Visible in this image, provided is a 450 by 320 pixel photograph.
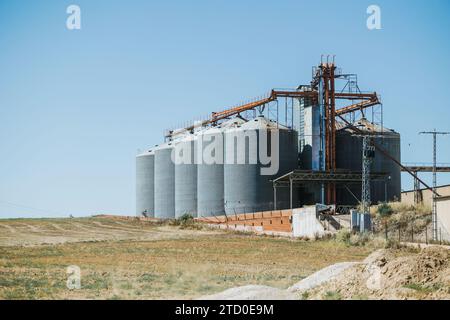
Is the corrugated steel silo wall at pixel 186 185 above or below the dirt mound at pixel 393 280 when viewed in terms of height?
above

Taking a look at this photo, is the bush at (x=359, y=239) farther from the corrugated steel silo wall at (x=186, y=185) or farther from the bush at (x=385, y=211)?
the corrugated steel silo wall at (x=186, y=185)

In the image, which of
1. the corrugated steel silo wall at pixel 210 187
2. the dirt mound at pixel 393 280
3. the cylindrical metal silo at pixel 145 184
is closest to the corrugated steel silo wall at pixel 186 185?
the corrugated steel silo wall at pixel 210 187

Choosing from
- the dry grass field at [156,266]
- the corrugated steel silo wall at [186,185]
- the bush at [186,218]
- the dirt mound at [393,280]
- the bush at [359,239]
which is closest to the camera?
the dirt mound at [393,280]

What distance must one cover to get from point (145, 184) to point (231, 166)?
64.7 ft

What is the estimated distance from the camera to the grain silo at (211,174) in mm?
66375

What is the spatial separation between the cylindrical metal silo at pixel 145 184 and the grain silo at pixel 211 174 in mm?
13451

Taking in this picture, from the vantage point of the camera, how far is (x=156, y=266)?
2730cm

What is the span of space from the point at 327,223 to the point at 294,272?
25068 mm

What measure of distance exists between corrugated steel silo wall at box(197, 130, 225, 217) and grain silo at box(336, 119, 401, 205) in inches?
433

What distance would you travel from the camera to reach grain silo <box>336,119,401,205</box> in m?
63.9

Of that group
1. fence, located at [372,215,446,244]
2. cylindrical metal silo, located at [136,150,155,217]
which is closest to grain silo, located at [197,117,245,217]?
cylindrical metal silo, located at [136,150,155,217]

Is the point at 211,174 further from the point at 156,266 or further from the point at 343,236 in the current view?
the point at 156,266

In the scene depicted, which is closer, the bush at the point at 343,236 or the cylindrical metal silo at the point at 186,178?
the bush at the point at 343,236
